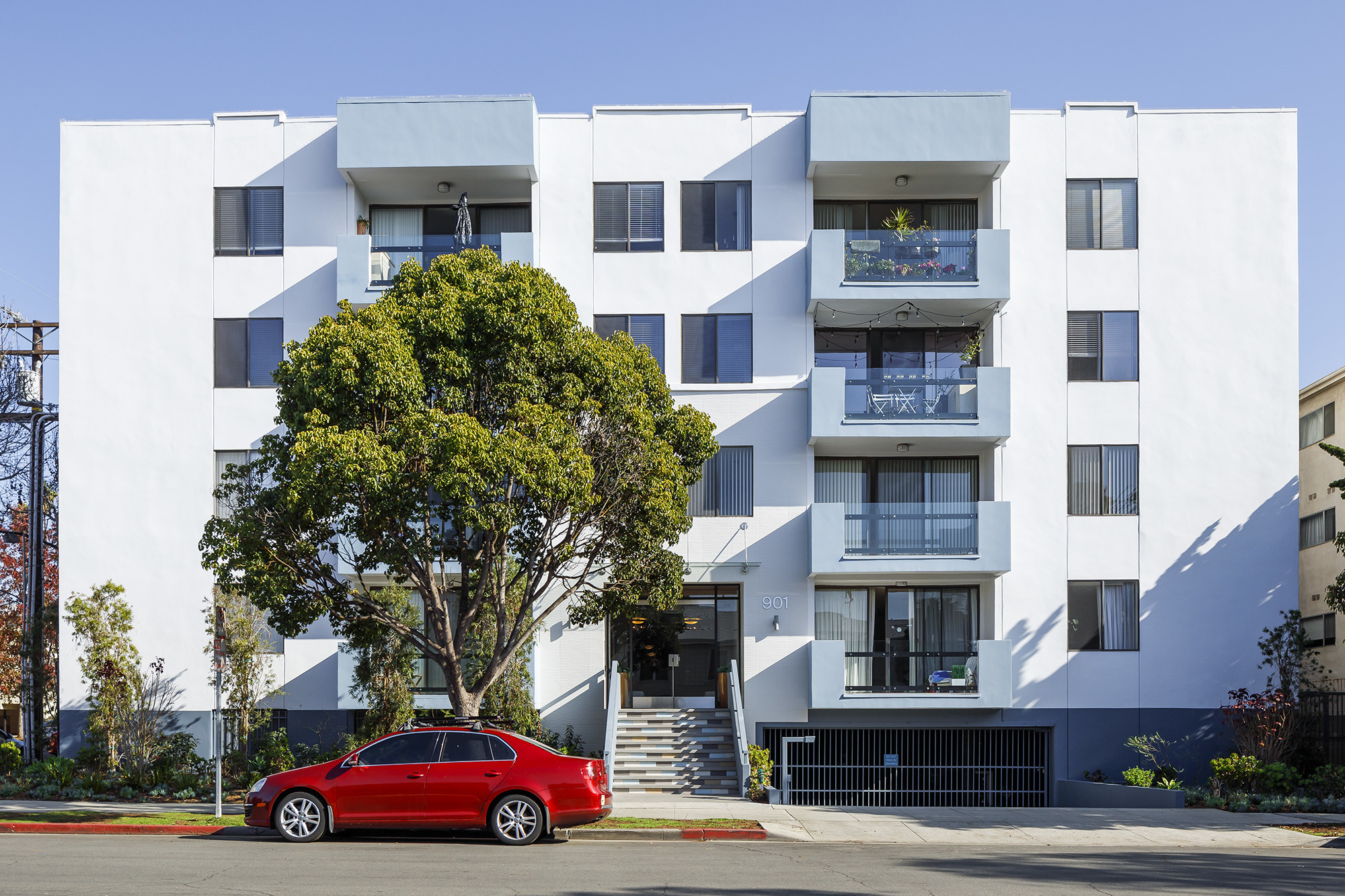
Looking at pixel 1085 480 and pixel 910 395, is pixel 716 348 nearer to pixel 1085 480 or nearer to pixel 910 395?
pixel 910 395

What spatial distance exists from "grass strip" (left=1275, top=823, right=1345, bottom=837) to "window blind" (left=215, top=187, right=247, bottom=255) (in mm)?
22706

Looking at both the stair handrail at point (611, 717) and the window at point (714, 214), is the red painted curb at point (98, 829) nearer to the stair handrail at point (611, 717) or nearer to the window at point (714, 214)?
the stair handrail at point (611, 717)

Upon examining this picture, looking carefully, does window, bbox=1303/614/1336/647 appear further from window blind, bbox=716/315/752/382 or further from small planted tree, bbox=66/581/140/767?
small planted tree, bbox=66/581/140/767

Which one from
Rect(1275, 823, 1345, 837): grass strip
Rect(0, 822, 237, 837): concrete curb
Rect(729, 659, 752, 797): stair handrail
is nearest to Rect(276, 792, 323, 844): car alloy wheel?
Rect(0, 822, 237, 837): concrete curb

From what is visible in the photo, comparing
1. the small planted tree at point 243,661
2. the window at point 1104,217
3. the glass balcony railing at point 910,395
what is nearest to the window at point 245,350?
the small planted tree at point 243,661

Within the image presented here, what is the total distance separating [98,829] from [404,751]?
5.20 m

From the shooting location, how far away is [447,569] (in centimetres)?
2472

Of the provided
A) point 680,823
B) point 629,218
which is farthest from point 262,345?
point 680,823

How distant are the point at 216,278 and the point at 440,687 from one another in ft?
33.1

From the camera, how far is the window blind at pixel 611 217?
25.9 meters

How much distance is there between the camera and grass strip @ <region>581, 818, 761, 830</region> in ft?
55.3

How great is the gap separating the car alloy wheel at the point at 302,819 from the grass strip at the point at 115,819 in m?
1.97

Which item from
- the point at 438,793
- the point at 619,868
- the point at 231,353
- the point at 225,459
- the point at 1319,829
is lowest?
the point at 1319,829

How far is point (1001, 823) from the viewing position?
18844 mm
